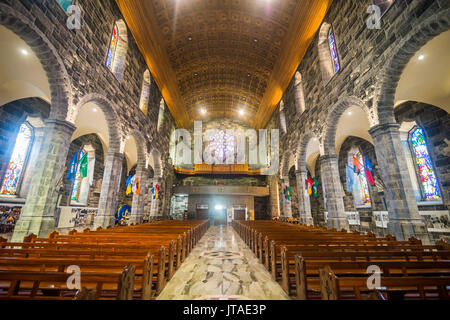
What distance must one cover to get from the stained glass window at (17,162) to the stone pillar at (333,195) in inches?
481

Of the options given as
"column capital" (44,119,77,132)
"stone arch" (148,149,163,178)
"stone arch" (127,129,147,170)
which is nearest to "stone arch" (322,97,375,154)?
"column capital" (44,119,77,132)

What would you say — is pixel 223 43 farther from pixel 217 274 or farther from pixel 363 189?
pixel 217 274

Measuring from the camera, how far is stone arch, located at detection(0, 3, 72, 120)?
4078 millimetres

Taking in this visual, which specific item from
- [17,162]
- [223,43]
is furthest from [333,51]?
[17,162]

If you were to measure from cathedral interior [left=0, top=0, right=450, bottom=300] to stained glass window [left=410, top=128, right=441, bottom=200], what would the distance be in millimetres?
55

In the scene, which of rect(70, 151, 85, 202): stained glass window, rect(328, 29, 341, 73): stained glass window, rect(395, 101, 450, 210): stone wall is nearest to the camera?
rect(395, 101, 450, 210): stone wall

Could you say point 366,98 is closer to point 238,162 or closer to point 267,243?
point 267,243

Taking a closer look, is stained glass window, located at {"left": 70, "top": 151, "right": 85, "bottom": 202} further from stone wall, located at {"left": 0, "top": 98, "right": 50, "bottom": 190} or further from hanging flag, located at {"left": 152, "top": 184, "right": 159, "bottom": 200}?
hanging flag, located at {"left": 152, "top": 184, "right": 159, "bottom": 200}

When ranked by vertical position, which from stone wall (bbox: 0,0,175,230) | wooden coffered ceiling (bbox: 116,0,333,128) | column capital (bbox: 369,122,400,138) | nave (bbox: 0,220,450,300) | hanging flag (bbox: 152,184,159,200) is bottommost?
nave (bbox: 0,220,450,300)

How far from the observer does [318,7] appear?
805cm

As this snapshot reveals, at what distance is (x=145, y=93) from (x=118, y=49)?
9.31 ft

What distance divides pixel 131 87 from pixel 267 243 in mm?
9016

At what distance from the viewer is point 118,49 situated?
28.4 feet

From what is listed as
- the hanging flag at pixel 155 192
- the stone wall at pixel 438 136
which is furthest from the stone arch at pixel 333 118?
the hanging flag at pixel 155 192
